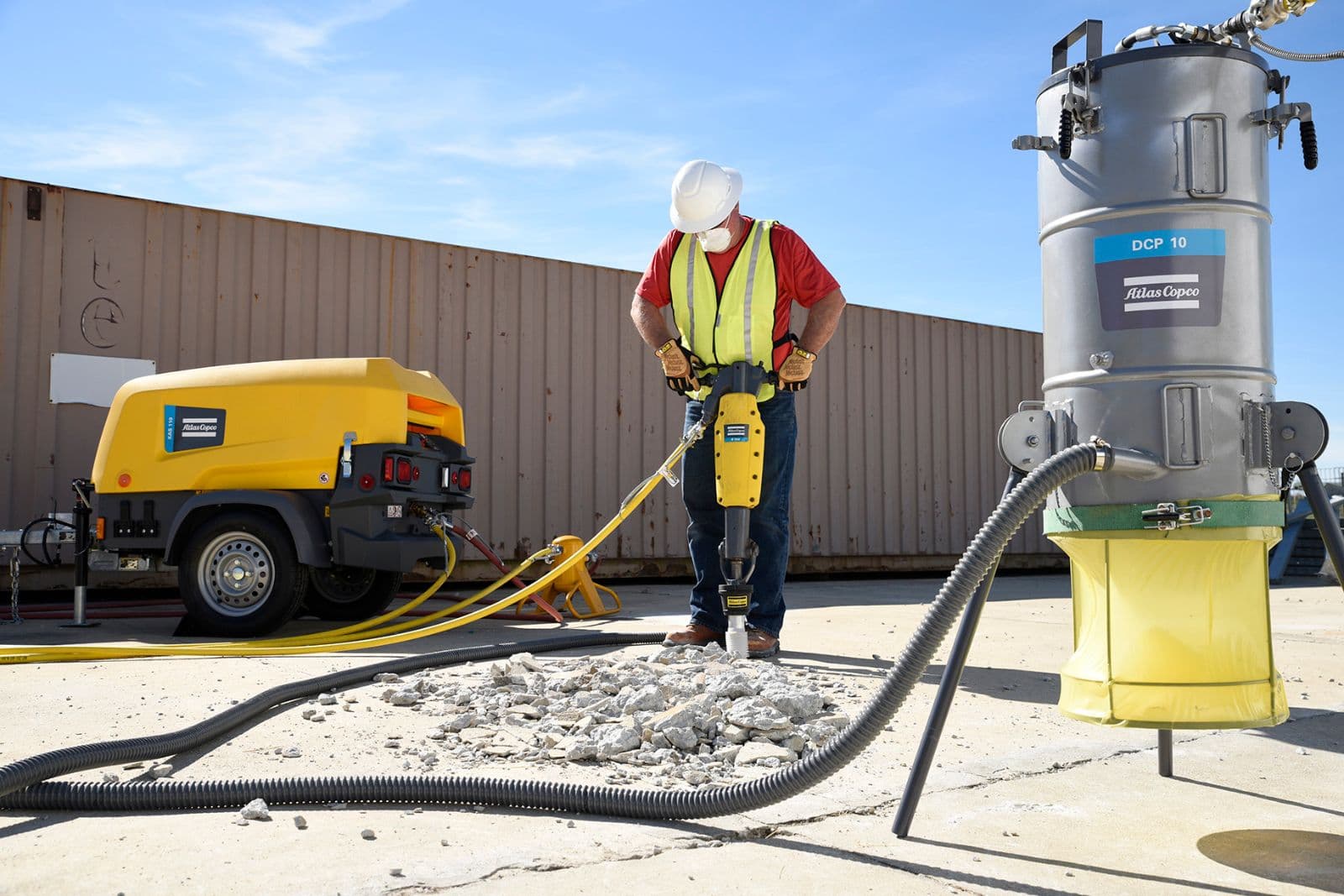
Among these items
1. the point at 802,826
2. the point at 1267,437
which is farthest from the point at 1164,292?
the point at 802,826

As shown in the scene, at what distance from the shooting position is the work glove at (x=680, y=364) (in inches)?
155

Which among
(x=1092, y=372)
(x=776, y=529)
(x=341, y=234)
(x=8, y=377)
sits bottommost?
(x=776, y=529)

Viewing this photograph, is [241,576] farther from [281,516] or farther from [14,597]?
[14,597]

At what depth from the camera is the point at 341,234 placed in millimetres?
7738

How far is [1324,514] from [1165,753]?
2.30 feet

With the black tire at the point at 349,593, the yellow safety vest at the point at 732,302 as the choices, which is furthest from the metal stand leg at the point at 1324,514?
the black tire at the point at 349,593

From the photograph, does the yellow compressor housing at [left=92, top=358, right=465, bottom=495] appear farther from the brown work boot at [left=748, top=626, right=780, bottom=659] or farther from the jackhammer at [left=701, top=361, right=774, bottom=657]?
the brown work boot at [left=748, top=626, right=780, bottom=659]

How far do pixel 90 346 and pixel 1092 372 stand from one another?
667 centimetres

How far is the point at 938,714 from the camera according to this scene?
1944 millimetres

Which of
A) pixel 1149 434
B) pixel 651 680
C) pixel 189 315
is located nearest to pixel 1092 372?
pixel 1149 434

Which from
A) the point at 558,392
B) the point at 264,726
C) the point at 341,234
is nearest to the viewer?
the point at 264,726

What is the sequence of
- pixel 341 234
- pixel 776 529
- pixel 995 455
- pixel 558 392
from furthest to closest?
pixel 995 455 < pixel 558 392 < pixel 341 234 < pixel 776 529

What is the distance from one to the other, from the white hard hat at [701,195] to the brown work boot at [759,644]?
4.91ft

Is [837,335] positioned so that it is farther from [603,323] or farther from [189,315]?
[189,315]
